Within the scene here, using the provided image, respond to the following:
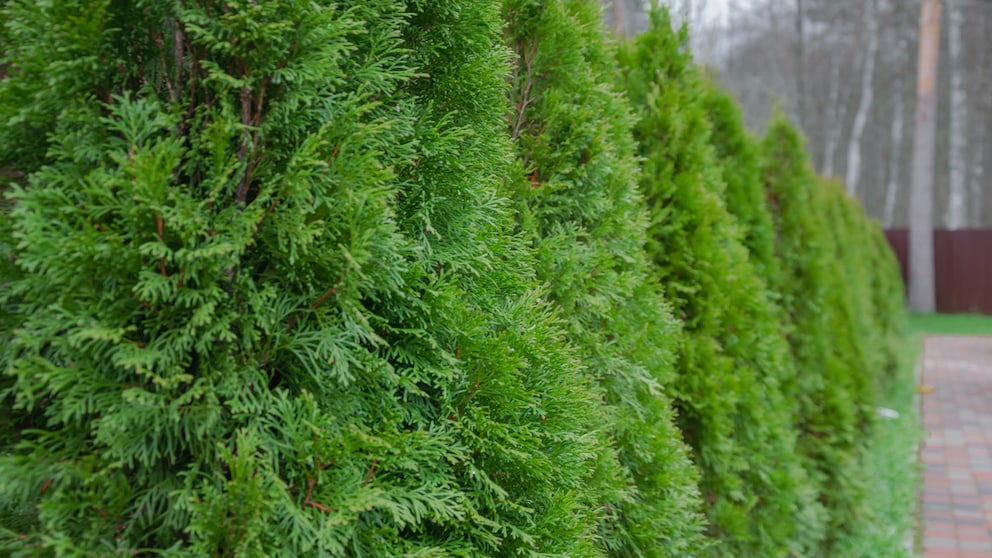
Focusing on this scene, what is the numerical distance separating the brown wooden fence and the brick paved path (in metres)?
10.5

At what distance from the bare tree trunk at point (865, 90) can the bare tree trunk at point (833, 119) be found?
0.79 metres

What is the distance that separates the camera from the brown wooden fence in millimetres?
22078

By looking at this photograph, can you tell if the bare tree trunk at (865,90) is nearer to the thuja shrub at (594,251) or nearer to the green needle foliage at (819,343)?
the green needle foliage at (819,343)

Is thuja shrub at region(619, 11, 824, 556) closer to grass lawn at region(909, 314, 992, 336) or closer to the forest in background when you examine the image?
grass lawn at region(909, 314, 992, 336)

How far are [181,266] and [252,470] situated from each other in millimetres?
367

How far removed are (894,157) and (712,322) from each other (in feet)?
114

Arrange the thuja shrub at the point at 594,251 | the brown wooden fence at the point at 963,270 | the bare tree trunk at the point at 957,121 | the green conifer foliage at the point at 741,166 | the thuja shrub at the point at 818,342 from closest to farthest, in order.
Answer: the thuja shrub at the point at 594,251 < the green conifer foliage at the point at 741,166 < the thuja shrub at the point at 818,342 < the brown wooden fence at the point at 963,270 < the bare tree trunk at the point at 957,121

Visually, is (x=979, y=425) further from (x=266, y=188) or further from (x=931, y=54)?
(x=931, y=54)

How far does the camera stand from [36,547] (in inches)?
50.8

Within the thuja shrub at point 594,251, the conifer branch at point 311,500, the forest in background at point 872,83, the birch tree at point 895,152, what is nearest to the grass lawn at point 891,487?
the thuja shrub at point 594,251

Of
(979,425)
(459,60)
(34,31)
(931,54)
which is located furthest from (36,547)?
(931,54)

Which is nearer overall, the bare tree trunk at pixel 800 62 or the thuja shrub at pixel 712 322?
the thuja shrub at pixel 712 322

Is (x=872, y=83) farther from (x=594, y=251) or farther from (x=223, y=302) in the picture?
(x=223, y=302)

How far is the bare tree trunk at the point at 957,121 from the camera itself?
2950 centimetres
